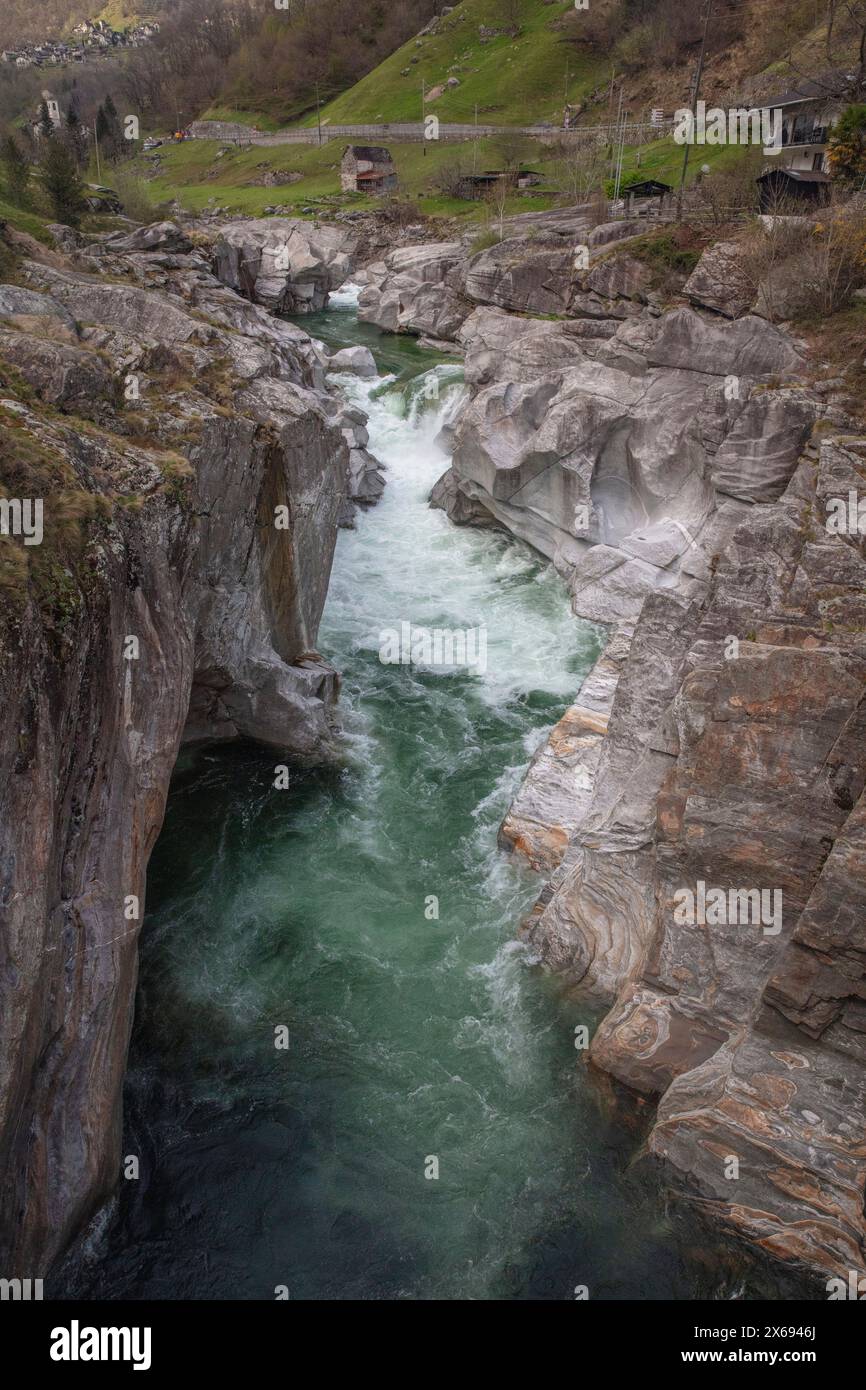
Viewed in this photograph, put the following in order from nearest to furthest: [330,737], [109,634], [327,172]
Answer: [109,634] → [330,737] → [327,172]

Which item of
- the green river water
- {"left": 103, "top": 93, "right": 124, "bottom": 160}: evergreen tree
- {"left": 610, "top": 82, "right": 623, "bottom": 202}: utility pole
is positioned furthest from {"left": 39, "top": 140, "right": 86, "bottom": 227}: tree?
{"left": 103, "top": 93, "right": 124, "bottom": 160}: evergreen tree

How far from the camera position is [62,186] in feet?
108

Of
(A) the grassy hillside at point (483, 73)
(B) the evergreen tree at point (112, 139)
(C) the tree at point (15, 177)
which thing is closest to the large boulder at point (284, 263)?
(C) the tree at point (15, 177)

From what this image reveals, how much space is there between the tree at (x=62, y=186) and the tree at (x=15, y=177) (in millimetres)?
809

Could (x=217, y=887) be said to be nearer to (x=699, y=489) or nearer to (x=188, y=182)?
(x=699, y=489)

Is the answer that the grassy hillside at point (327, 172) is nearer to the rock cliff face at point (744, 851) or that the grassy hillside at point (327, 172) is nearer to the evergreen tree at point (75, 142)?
the evergreen tree at point (75, 142)

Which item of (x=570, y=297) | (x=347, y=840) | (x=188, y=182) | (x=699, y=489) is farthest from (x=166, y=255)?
(x=188, y=182)

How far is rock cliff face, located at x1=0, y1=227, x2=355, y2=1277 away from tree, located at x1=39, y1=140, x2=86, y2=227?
1631 centimetres

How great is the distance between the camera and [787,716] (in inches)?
451

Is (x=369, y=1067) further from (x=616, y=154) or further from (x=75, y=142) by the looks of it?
(x=75, y=142)

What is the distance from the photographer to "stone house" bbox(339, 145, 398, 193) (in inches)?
2995

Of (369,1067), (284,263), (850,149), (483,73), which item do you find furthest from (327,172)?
(369,1067)

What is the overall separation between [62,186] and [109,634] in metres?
30.5

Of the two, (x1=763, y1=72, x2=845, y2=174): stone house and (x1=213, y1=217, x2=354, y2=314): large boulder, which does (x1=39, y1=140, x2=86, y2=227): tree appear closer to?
(x1=213, y1=217, x2=354, y2=314): large boulder
